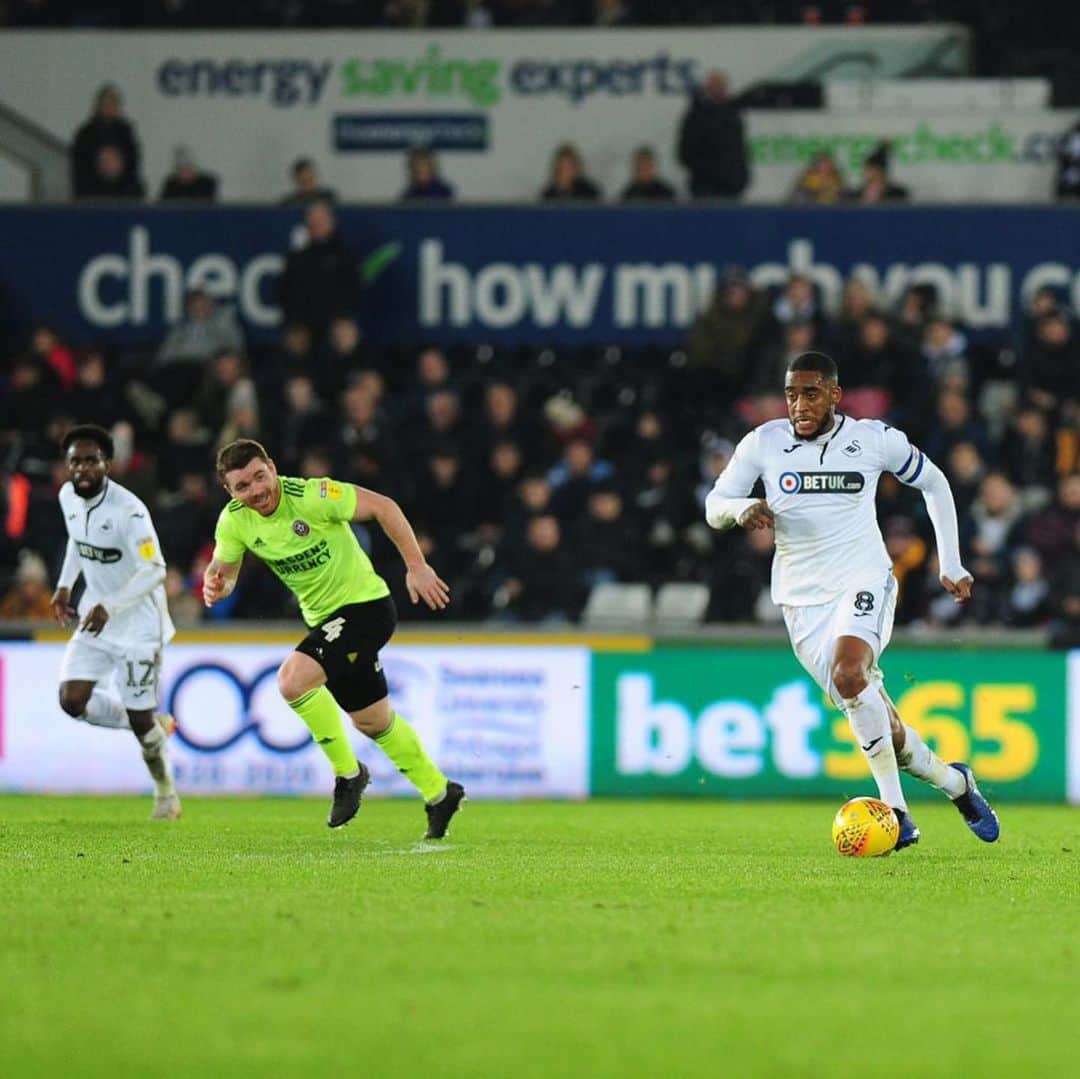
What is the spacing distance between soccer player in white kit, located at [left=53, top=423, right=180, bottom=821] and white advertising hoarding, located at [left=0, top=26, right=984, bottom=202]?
9.42m

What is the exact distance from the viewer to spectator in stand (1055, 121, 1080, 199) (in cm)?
2064

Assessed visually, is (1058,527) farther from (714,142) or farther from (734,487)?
(734,487)

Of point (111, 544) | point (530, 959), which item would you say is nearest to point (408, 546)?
point (111, 544)

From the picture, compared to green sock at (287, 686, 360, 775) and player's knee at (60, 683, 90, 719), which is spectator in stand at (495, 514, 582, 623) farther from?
green sock at (287, 686, 360, 775)

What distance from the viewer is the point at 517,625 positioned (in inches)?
667

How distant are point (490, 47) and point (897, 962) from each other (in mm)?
16378

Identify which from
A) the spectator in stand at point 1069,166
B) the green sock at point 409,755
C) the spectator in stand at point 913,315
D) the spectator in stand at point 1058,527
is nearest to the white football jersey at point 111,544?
the green sock at point 409,755

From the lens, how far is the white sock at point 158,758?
13578 mm

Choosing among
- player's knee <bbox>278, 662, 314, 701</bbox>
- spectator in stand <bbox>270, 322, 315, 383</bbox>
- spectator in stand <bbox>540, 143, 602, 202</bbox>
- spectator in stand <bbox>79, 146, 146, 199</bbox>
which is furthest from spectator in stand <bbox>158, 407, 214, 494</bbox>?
player's knee <bbox>278, 662, 314, 701</bbox>

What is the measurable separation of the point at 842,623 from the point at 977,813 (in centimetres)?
132

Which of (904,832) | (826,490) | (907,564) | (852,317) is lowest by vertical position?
(904,832)

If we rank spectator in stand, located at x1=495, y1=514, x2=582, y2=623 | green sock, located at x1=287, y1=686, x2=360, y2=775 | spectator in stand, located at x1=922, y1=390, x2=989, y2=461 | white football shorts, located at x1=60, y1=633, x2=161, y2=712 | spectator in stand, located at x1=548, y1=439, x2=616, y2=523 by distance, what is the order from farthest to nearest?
spectator in stand, located at x1=922, y1=390, x2=989, y2=461 < spectator in stand, located at x1=548, y1=439, x2=616, y2=523 < spectator in stand, located at x1=495, y1=514, x2=582, y2=623 < white football shorts, located at x1=60, y1=633, x2=161, y2=712 < green sock, located at x1=287, y1=686, x2=360, y2=775

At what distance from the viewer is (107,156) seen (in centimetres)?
2105

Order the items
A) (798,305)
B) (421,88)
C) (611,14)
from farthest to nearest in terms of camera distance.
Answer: (611,14) → (421,88) → (798,305)
